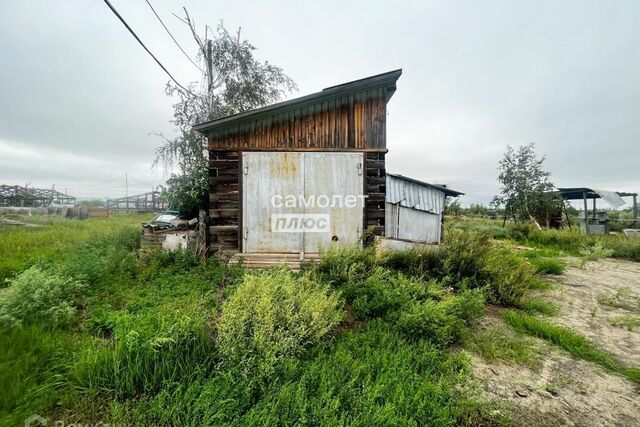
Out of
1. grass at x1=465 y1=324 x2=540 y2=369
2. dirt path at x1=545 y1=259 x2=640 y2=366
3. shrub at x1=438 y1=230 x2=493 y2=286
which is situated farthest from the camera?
shrub at x1=438 y1=230 x2=493 y2=286

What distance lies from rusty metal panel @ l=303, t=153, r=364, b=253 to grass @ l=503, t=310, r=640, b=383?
343 centimetres

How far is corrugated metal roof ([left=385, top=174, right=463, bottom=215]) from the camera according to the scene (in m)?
7.77

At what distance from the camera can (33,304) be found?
3.10 m

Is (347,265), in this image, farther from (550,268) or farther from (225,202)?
(550,268)

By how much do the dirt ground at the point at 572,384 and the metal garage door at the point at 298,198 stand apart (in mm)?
3805

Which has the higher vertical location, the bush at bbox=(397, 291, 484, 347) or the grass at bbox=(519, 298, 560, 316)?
the bush at bbox=(397, 291, 484, 347)

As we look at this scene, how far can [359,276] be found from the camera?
4.68 metres

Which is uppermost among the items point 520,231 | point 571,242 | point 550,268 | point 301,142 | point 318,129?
point 318,129

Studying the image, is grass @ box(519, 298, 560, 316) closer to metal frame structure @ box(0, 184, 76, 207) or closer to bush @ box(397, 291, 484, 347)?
bush @ box(397, 291, 484, 347)

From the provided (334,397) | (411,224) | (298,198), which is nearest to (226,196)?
(298,198)

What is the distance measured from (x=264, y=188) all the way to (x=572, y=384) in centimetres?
601

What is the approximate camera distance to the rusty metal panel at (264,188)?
242 inches

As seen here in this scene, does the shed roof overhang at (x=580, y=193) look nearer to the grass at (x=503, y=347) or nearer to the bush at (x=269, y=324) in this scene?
the grass at (x=503, y=347)

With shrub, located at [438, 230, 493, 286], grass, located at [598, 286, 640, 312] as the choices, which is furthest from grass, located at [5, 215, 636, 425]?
grass, located at [598, 286, 640, 312]
